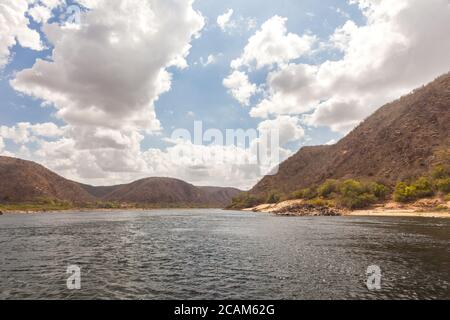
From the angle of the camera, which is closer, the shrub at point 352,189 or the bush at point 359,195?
the bush at point 359,195

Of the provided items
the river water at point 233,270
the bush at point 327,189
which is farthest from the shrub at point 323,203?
the river water at point 233,270

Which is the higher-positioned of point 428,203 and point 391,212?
point 428,203

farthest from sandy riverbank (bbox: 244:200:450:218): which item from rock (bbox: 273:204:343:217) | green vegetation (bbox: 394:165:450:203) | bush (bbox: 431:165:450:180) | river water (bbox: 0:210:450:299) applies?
Answer: river water (bbox: 0:210:450:299)

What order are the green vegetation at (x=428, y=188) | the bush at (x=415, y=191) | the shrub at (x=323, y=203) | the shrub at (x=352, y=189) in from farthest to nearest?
the shrub at (x=323, y=203) → the shrub at (x=352, y=189) → the bush at (x=415, y=191) → the green vegetation at (x=428, y=188)

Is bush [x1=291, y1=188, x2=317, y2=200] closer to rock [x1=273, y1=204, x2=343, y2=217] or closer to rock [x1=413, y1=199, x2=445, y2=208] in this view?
Answer: rock [x1=273, y1=204, x2=343, y2=217]

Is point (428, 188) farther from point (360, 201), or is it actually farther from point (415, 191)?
point (360, 201)

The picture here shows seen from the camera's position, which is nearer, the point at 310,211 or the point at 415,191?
the point at 415,191

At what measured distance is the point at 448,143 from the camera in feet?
454

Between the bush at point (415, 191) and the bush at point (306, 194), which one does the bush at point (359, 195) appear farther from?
the bush at point (306, 194)

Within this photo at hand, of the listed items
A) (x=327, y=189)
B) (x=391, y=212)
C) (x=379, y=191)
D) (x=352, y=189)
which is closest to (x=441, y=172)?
(x=391, y=212)

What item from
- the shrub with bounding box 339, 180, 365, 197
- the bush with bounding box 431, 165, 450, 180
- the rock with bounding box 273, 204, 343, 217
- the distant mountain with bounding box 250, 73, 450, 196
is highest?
the distant mountain with bounding box 250, 73, 450, 196
